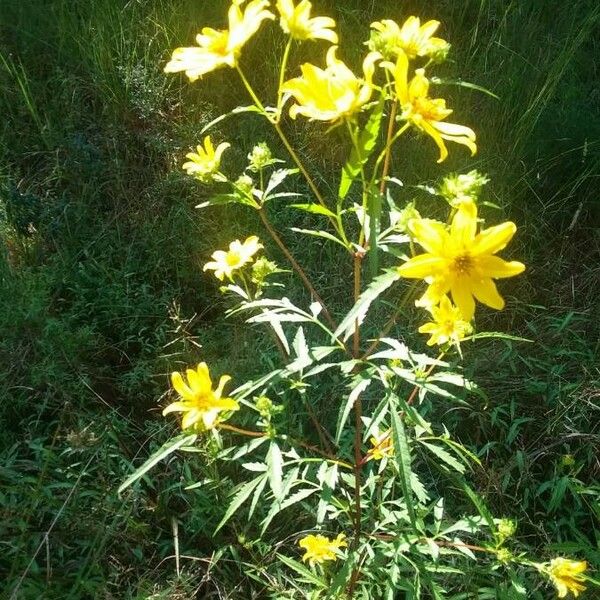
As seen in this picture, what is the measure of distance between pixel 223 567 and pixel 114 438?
1.59ft

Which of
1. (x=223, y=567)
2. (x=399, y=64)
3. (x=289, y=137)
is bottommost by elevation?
(x=223, y=567)

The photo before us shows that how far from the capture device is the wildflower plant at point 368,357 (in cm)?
114

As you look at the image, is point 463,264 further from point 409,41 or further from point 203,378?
point 203,378

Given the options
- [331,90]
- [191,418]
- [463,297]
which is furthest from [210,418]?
[331,90]

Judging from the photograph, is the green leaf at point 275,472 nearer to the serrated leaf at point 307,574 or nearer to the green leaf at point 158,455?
the green leaf at point 158,455

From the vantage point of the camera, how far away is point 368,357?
1.41 meters

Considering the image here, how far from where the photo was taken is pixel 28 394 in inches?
91.2

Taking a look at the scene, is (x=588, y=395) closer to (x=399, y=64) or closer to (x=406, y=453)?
(x=406, y=453)

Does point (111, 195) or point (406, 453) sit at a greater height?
point (406, 453)

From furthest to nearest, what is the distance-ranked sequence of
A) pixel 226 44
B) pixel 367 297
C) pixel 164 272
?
pixel 164 272
pixel 226 44
pixel 367 297

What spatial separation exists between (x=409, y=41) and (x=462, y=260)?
0.38 m

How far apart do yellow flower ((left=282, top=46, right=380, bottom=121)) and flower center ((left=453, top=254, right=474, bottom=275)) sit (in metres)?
0.28

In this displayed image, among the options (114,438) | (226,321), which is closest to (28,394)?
(114,438)

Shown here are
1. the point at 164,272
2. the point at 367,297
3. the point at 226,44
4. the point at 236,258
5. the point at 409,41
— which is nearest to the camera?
the point at 367,297
